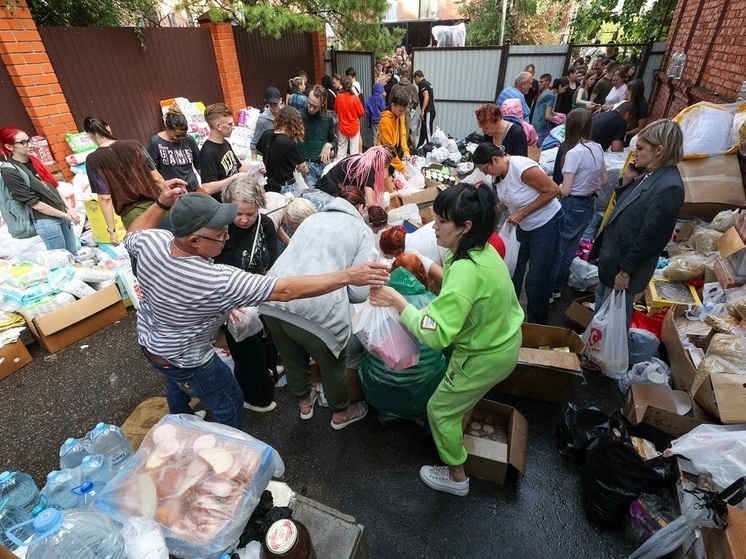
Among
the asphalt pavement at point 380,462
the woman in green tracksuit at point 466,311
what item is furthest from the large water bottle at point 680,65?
the woman in green tracksuit at point 466,311

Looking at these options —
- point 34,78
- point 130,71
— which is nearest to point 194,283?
point 34,78

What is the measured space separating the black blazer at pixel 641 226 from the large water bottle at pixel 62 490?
3.37 meters

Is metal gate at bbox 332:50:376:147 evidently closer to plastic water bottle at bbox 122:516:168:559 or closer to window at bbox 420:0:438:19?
plastic water bottle at bbox 122:516:168:559

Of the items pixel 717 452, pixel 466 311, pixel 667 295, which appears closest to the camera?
pixel 466 311

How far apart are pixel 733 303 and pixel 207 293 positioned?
363cm

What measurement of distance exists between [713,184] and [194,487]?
510 cm

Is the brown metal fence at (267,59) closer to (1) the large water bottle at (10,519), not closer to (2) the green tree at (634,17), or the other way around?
(2) the green tree at (634,17)

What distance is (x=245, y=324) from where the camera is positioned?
2.50 metres

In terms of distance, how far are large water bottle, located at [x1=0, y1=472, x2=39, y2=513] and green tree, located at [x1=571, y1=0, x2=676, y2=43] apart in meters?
12.1

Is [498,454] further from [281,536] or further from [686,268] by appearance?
[686,268]

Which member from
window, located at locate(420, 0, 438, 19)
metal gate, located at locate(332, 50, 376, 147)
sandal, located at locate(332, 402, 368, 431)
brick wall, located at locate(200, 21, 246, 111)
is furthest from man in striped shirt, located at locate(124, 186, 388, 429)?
window, located at locate(420, 0, 438, 19)

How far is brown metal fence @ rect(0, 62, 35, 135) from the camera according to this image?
4.57m

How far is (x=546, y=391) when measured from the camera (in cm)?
292

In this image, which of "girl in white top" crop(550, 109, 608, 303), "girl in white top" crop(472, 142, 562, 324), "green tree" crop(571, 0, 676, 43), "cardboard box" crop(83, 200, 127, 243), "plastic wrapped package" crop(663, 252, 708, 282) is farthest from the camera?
"green tree" crop(571, 0, 676, 43)
